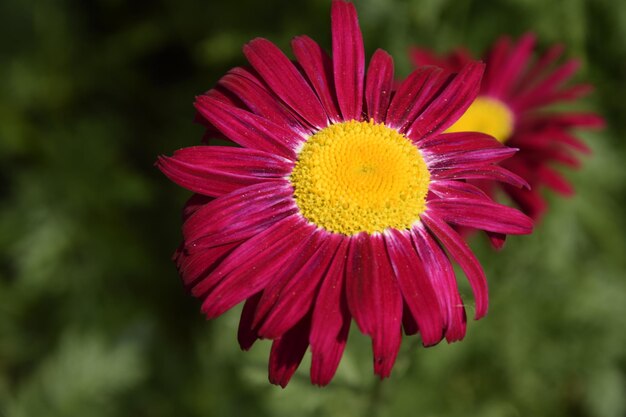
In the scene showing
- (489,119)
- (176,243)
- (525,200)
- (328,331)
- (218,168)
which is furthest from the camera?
(176,243)

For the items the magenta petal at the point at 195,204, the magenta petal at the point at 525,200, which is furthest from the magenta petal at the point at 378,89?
the magenta petal at the point at 525,200

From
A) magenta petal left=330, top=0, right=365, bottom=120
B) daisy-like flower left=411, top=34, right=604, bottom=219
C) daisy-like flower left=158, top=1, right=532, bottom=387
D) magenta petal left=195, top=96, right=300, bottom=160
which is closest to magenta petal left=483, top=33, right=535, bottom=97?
daisy-like flower left=411, top=34, right=604, bottom=219

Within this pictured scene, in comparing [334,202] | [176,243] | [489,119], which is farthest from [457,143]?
[176,243]

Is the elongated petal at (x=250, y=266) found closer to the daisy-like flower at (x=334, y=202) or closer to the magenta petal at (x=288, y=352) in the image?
the daisy-like flower at (x=334, y=202)

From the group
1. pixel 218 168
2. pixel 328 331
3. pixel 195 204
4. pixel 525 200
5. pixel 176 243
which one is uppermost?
pixel 218 168

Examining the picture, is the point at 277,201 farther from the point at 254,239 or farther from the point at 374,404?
the point at 374,404

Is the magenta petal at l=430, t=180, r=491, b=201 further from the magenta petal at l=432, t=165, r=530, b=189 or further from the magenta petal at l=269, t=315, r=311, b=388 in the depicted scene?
the magenta petal at l=269, t=315, r=311, b=388

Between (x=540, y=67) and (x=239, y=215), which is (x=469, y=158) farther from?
(x=540, y=67)
